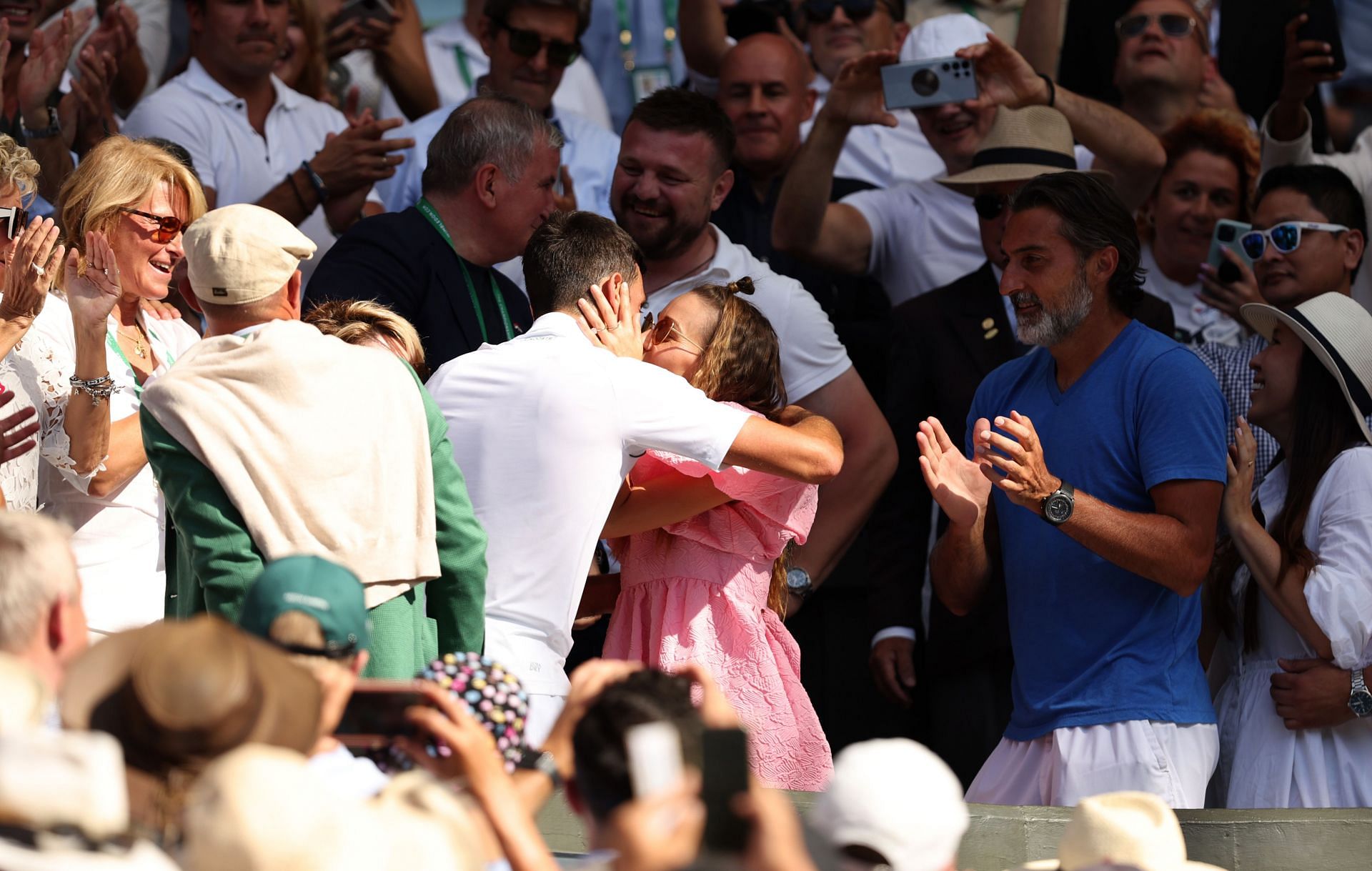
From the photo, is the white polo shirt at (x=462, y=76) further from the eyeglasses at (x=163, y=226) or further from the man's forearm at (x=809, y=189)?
the eyeglasses at (x=163, y=226)

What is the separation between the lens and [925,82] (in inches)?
234

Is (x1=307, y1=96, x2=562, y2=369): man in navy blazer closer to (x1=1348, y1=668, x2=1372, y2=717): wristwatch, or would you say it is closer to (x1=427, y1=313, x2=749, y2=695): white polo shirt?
(x1=427, y1=313, x2=749, y2=695): white polo shirt

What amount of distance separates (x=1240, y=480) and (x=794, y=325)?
142cm

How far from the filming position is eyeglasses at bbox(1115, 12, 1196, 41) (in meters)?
6.97

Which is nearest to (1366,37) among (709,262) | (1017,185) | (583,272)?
(1017,185)

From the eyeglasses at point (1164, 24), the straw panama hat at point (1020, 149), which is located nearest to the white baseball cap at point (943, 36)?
the straw panama hat at point (1020, 149)

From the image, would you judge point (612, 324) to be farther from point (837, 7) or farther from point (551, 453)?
point (837, 7)

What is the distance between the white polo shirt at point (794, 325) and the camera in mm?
5352

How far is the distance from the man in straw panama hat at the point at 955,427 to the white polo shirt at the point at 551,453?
5.84ft

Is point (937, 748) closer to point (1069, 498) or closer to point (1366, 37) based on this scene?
point (1069, 498)

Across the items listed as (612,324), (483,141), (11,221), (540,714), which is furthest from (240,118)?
(540,714)

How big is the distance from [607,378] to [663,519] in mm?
458

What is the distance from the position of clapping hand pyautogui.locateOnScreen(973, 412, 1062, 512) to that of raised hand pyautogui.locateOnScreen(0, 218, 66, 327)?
219 cm

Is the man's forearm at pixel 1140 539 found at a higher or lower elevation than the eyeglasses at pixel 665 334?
lower
